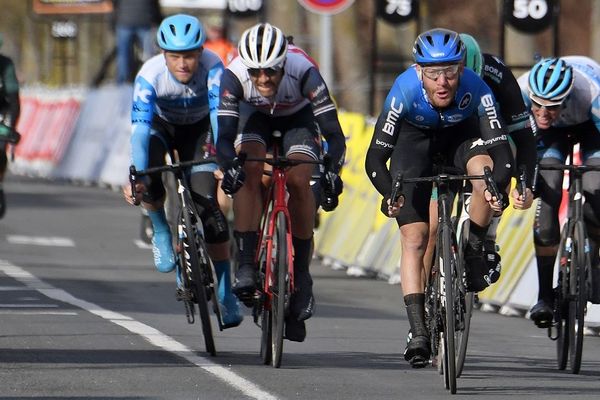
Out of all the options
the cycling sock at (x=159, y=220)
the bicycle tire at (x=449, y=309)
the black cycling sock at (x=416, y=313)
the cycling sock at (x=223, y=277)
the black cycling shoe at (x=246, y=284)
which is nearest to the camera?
the bicycle tire at (x=449, y=309)

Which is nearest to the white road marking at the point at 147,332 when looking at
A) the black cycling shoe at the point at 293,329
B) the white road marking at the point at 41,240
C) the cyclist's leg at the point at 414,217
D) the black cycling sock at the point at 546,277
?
the black cycling shoe at the point at 293,329

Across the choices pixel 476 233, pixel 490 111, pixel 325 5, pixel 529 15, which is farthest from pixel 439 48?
pixel 325 5

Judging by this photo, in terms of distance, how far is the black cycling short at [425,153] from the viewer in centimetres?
1112

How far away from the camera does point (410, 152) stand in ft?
36.7

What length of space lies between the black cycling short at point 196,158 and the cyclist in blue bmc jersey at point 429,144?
1.55 m

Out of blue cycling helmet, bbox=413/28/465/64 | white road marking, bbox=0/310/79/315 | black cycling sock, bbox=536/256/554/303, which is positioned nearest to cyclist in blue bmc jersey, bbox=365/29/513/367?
blue cycling helmet, bbox=413/28/465/64

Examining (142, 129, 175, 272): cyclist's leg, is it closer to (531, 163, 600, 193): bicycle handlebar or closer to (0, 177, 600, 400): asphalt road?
(0, 177, 600, 400): asphalt road

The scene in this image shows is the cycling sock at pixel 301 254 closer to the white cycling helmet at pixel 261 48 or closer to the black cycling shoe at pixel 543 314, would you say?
the white cycling helmet at pixel 261 48

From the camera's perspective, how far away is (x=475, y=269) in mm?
11141

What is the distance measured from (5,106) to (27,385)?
1003 cm

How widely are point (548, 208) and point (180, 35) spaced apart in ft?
8.10

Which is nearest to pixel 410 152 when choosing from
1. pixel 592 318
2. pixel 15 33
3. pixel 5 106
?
pixel 592 318

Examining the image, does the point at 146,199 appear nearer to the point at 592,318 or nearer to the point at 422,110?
the point at 422,110

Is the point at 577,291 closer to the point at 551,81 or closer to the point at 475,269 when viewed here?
the point at 475,269
